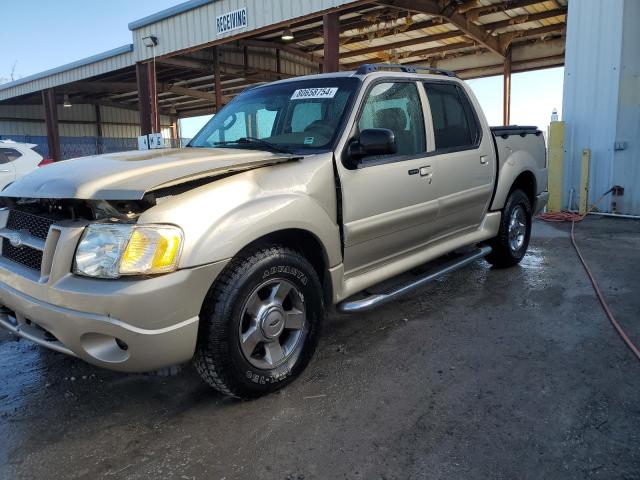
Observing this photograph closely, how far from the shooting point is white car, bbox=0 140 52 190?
32.0 feet

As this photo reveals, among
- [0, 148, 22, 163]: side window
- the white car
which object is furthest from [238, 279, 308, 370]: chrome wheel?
[0, 148, 22, 163]: side window

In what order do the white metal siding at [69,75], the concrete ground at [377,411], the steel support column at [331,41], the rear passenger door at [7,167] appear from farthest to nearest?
the white metal siding at [69,75]
the steel support column at [331,41]
the rear passenger door at [7,167]
the concrete ground at [377,411]

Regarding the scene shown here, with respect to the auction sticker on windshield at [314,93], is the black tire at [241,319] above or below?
below

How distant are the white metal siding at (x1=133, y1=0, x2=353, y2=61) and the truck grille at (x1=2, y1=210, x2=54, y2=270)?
885 centimetres

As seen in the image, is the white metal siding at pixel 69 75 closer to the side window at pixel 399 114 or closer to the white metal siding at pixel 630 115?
the white metal siding at pixel 630 115

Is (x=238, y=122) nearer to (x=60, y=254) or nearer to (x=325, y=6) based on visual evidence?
(x=60, y=254)

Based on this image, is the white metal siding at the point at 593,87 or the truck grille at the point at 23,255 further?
the white metal siding at the point at 593,87

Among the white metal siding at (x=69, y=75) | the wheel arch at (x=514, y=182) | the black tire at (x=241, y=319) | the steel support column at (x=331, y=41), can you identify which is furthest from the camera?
the white metal siding at (x=69, y=75)

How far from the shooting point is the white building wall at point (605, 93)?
8.00 meters

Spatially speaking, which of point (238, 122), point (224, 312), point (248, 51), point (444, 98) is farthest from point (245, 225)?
point (248, 51)

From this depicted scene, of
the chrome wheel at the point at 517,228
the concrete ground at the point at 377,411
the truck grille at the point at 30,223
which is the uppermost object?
the truck grille at the point at 30,223

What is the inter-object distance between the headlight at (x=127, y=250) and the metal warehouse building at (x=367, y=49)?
328 inches

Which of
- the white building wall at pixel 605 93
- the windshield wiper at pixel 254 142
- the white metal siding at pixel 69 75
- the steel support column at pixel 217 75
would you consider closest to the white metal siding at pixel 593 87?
the white building wall at pixel 605 93

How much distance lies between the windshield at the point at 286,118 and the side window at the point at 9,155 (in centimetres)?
793
